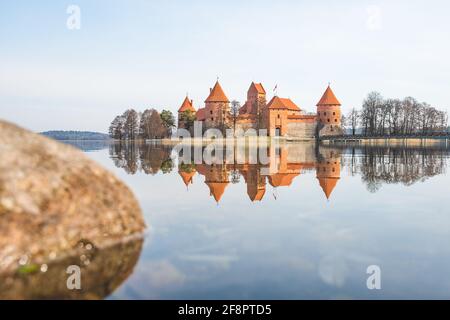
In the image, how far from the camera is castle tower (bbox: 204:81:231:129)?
94.4 meters

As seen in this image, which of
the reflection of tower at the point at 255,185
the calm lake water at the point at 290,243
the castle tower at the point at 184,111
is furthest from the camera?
the castle tower at the point at 184,111

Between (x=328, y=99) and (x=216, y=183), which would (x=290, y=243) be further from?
(x=328, y=99)

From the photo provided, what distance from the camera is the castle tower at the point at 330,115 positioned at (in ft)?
334

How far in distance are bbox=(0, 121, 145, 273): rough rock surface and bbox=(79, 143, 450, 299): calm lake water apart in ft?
3.10

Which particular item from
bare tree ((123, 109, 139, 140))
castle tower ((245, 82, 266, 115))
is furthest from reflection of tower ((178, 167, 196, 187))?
bare tree ((123, 109, 139, 140))

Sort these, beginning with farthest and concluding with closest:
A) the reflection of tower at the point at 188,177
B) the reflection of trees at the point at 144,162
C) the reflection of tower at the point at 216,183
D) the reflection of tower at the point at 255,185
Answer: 1. the reflection of trees at the point at 144,162
2. the reflection of tower at the point at 188,177
3. the reflection of tower at the point at 216,183
4. the reflection of tower at the point at 255,185

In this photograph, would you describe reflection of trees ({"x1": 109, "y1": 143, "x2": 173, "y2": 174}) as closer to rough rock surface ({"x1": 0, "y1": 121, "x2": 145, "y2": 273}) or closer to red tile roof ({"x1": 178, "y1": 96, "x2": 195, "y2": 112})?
rough rock surface ({"x1": 0, "y1": 121, "x2": 145, "y2": 273})

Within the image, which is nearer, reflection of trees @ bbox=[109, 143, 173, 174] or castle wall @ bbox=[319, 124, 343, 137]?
reflection of trees @ bbox=[109, 143, 173, 174]

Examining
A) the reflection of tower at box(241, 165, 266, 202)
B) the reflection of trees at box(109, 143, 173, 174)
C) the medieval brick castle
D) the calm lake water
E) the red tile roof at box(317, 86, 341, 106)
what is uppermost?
the red tile roof at box(317, 86, 341, 106)

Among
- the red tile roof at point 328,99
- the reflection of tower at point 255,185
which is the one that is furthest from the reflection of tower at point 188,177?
the red tile roof at point 328,99

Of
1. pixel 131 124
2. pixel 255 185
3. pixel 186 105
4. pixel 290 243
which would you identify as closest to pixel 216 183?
pixel 255 185

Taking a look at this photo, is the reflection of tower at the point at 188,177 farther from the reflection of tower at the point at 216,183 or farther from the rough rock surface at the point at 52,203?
the rough rock surface at the point at 52,203

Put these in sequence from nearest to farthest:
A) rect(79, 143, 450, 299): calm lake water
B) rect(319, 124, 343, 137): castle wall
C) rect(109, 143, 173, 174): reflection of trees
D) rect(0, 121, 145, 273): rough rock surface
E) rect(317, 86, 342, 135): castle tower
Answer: rect(79, 143, 450, 299): calm lake water → rect(0, 121, 145, 273): rough rock surface → rect(109, 143, 173, 174): reflection of trees → rect(319, 124, 343, 137): castle wall → rect(317, 86, 342, 135): castle tower

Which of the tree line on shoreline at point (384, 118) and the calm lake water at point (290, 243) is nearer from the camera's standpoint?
the calm lake water at point (290, 243)
